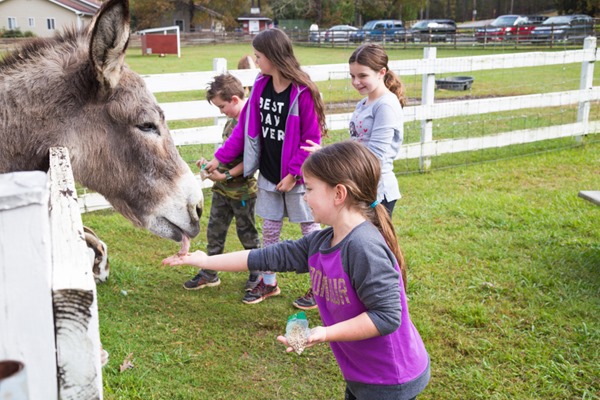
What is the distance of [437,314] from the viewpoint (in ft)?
14.5

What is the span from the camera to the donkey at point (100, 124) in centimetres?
→ 236

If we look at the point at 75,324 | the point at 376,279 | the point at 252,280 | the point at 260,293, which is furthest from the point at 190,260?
the point at 252,280

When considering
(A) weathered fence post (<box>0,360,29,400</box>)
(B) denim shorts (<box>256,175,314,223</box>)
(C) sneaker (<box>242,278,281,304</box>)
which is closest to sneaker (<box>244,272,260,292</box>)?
(C) sneaker (<box>242,278,281,304</box>)

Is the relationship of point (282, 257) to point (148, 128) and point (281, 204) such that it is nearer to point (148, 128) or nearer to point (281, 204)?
point (148, 128)

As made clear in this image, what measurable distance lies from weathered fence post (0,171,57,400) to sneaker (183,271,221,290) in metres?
4.09

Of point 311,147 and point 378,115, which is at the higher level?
point 378,115

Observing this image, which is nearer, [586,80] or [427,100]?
[427,100]

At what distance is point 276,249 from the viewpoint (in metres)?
2.63

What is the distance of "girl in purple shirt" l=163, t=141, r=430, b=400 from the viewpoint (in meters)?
2.19

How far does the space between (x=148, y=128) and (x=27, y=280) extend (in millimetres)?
1968

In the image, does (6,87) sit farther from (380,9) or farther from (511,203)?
(380,9)

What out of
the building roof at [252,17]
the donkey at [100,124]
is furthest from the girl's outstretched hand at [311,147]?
the building roof at [252,17]

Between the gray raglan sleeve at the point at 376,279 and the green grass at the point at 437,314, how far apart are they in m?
1.54

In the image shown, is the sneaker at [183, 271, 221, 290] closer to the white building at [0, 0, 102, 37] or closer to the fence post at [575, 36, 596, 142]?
the fence post at [575, 36, 596, 142]
